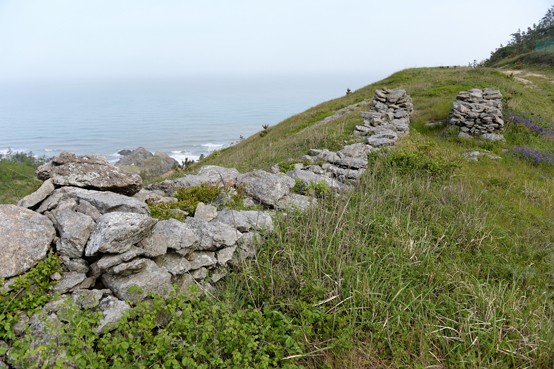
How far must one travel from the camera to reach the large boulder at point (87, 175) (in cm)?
491

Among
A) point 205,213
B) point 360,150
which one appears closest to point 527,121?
point 360,150

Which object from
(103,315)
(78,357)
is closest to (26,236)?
(103,315)

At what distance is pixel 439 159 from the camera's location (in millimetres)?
8320

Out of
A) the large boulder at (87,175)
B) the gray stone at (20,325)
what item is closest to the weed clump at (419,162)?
the large boulder at (87,175)

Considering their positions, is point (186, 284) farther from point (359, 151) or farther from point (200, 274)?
point (359, 151)

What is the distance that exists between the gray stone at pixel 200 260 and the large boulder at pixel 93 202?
3.59 ft

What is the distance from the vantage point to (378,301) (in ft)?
11.3

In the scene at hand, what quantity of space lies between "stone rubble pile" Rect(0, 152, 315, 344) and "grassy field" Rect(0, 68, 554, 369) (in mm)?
297

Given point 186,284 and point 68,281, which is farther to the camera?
point 186,284

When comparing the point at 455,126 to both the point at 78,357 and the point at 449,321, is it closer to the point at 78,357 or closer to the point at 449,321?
the point at 449,321

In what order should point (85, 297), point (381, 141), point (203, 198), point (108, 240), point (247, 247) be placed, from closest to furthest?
1. point (85, 297)
2. point (108, 240)
3. point (247, 247)
4. point (203, 198)
5. point (381, 141)

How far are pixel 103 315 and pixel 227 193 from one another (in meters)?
3.21

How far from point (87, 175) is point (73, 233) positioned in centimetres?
198

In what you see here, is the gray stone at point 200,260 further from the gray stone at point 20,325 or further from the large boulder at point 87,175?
the large boulder at point 87,175
